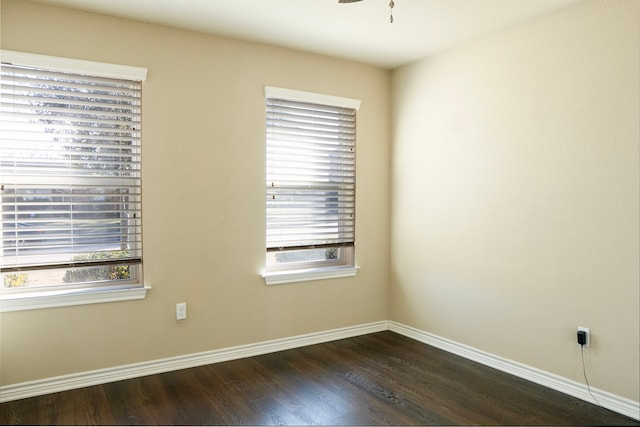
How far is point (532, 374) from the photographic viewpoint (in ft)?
10.2

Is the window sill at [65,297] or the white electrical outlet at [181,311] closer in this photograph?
the window sill at [65,297]

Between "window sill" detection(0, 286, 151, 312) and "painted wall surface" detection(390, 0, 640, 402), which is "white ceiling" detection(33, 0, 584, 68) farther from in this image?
"window sill" detection(0, 286, 151, 312)

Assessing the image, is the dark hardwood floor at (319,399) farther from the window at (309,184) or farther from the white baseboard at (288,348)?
the window at (309,184)

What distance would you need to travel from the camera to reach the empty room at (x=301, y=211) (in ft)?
8.89

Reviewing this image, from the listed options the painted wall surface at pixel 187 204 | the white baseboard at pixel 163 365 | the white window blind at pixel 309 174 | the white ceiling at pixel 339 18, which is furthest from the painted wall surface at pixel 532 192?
the painted wall surface at pixel 187 204

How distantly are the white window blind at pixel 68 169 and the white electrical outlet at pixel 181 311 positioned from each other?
1.49ft

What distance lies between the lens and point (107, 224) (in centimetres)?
305

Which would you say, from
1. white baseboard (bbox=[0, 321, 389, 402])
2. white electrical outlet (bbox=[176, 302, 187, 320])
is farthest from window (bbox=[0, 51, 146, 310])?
white baseboard (bbox=[0, 321, 389, 402])

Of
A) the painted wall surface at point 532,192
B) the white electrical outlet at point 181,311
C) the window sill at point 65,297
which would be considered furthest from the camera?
the white electrical outlet at point 181,311

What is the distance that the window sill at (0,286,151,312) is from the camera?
276 centimetres

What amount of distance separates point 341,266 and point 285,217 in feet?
2.51

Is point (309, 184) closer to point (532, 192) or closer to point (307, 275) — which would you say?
point (307, 275)

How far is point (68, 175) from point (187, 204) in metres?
0.79

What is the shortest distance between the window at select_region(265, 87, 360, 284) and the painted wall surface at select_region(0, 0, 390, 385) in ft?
0.39
